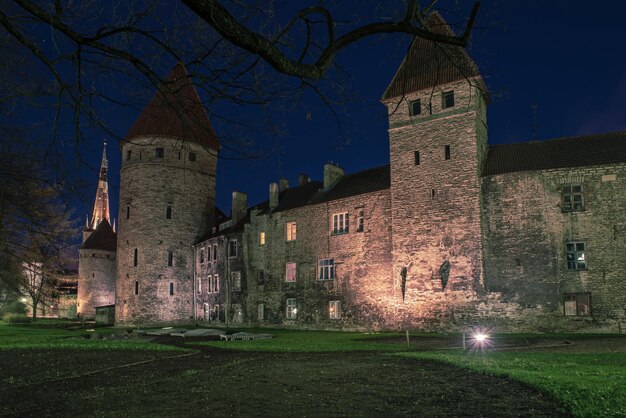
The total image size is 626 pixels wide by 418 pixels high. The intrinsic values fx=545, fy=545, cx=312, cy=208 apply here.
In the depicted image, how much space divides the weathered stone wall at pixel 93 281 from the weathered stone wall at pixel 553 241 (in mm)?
51456

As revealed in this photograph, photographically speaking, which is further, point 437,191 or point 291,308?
point 291,308

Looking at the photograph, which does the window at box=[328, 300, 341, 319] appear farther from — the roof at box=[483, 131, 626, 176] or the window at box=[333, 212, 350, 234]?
the roof at box=[483, 131, 626, 176]

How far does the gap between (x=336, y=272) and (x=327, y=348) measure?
14.5 m

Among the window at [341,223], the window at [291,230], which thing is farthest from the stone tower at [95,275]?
the window at [341,223]

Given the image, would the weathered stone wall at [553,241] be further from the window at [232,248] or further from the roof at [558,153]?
the window at [232,248]

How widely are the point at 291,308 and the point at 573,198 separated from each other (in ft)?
61.2

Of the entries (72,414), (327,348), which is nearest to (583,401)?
(72,414)

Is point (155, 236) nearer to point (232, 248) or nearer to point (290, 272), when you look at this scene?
point (232, 248)

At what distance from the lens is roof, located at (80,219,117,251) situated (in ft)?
217

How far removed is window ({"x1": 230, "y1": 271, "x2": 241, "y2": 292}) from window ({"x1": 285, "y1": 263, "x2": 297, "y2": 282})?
5128 millimetres

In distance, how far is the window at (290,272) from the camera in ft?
119

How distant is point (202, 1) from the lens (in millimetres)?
4559

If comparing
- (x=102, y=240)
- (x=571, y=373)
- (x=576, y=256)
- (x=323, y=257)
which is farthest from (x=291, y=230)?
(x=102, y=240)

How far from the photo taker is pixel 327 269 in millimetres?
34469
